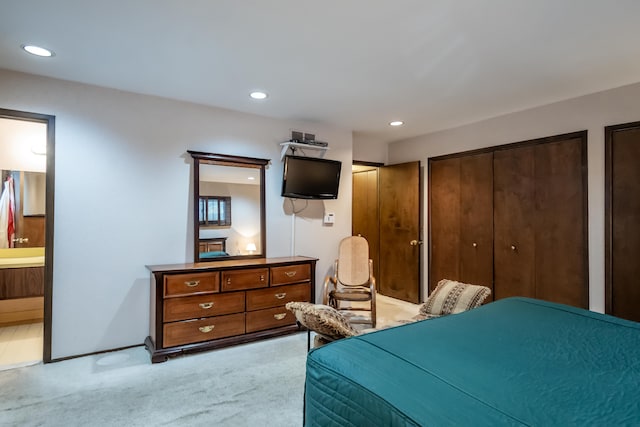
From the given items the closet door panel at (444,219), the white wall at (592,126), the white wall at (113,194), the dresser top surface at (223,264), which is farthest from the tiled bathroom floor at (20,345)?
the white wall at (592,126)

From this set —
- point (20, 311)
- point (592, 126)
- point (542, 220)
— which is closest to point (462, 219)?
point (542, 220)

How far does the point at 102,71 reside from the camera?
2.75 meters

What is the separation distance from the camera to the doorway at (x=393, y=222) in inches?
188

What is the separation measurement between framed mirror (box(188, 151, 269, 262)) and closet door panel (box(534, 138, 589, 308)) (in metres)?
3.01

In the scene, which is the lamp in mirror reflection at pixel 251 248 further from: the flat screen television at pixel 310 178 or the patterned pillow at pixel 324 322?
the patterned pillow at pixel 324 322

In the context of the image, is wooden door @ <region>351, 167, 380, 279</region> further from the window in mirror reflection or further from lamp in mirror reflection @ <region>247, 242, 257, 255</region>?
the window in mirror reflection

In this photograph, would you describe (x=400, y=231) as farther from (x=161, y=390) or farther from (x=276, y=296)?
(x=161, y=390)

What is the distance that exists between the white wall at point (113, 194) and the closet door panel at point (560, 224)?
3.37 m

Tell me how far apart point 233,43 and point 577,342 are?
2.60 meters

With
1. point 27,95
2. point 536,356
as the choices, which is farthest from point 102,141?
point 536,356

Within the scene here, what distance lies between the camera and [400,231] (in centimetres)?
499

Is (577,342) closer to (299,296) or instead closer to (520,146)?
(299,296)

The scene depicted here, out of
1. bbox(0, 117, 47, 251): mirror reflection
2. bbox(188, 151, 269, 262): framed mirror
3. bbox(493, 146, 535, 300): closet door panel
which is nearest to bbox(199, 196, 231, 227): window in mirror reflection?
bbox(188, 151, 269, 262): framed mirror

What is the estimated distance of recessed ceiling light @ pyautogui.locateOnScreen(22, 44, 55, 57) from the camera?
2.35 meters
